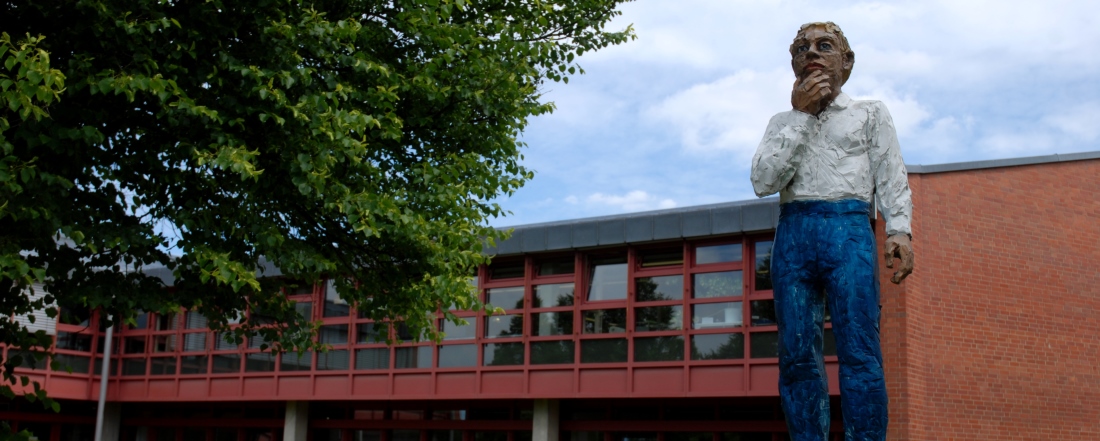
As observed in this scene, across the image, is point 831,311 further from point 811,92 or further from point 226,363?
point 226,363

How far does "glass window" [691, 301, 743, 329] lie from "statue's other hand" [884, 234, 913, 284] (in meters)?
12.5

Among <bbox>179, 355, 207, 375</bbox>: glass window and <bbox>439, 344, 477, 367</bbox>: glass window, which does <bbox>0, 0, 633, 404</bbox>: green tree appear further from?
<bbox>179, 355, 207, 375</bbox>: glass window

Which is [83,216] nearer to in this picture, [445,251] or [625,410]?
[445,251]

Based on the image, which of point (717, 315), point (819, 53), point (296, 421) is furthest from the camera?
point (296, 421)

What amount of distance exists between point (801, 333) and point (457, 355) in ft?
51.3

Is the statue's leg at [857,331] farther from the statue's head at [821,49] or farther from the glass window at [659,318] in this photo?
the glass window at [659,318]

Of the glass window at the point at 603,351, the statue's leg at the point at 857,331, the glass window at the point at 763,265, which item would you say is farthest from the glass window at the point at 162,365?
the statue's leg at the point at 857,331

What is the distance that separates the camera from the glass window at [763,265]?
60.4 ft

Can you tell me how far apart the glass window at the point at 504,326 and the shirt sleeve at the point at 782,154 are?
14.6 metres

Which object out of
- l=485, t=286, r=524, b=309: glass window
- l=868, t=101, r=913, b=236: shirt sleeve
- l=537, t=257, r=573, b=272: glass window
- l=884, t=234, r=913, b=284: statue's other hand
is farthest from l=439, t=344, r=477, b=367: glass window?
l=884, t=234, r=913, b=284: statue's other hand

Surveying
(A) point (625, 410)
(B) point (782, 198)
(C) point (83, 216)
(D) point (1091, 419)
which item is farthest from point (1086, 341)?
(C) point (83, 216)

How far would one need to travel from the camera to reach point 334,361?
75.2ft

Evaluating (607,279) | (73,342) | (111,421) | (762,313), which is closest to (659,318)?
(607,279)

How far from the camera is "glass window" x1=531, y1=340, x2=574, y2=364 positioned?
20.0m
